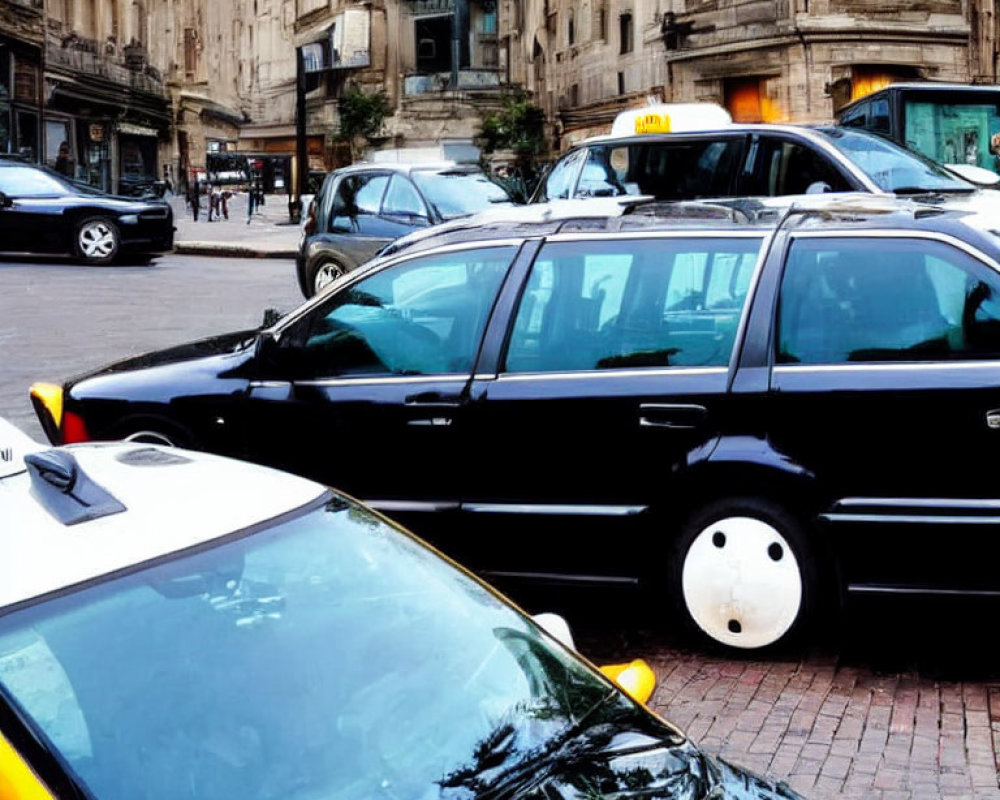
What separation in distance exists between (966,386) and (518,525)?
5.63 feet

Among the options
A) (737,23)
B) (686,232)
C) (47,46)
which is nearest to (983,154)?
(686,232)

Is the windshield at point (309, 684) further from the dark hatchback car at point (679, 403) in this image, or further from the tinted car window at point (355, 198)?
the tinted car window at point (355, 198)

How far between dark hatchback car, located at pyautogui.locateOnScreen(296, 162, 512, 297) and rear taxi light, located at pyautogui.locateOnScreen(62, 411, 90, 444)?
28.6 feet

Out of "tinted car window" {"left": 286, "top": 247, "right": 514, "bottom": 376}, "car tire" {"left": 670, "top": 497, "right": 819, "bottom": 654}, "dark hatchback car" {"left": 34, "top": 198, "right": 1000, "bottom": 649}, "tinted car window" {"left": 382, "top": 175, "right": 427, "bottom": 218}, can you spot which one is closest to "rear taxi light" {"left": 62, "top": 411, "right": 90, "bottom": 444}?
"dark hatchback car" {"left": 34, "top": 198, "right": 1000, "bottom": 649}

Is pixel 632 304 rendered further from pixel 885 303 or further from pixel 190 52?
pixel 190 52

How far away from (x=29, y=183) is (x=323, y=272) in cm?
882

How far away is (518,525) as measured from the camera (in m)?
6.09

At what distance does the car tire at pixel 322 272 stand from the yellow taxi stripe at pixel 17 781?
Answer: 1449 cm

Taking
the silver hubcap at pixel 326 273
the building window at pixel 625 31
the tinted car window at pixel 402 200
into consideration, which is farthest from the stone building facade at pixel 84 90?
the tinted car window at pixel 402 200

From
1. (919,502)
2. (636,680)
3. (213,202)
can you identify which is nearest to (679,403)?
(919,502)

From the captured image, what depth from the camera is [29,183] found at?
23922 mm

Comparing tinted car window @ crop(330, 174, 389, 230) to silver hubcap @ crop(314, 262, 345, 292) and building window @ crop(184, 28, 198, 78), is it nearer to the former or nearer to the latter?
silver hubcap @ crop(314, 262, 345, 292)

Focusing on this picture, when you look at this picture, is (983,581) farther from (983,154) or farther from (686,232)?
(983,154)

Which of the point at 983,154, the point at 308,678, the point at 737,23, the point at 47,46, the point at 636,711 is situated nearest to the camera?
the point at 308,678
